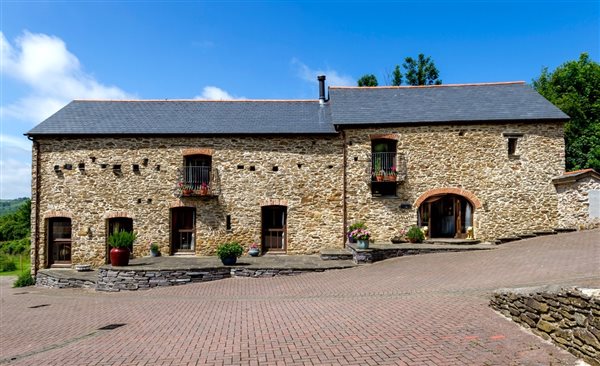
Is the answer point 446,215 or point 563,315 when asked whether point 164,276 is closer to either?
point 563,315

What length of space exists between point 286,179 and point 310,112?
389cm

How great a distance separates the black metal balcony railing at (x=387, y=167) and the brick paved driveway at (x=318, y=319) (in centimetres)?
399

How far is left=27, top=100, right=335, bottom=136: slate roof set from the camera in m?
15.7

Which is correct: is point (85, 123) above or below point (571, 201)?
above

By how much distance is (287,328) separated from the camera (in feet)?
21.3

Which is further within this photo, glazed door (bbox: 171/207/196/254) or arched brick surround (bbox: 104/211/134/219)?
glazed door (bbox: 171/207/196/254)

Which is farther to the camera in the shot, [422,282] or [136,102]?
[136,102]

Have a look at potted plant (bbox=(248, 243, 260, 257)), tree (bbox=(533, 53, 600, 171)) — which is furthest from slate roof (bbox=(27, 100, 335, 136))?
tree (bbox=(533, 53, 600, 171))

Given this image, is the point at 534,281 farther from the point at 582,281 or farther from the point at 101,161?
the point at 101,161

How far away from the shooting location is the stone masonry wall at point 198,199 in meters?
15.4

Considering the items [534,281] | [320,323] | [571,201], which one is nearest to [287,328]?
[320,323]

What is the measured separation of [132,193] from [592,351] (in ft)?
51.2

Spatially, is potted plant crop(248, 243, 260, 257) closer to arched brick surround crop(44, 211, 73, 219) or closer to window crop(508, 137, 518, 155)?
arched brick surround crop(44, 211, 73, 219)

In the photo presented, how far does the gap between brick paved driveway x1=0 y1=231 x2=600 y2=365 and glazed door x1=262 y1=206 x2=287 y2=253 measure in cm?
426
